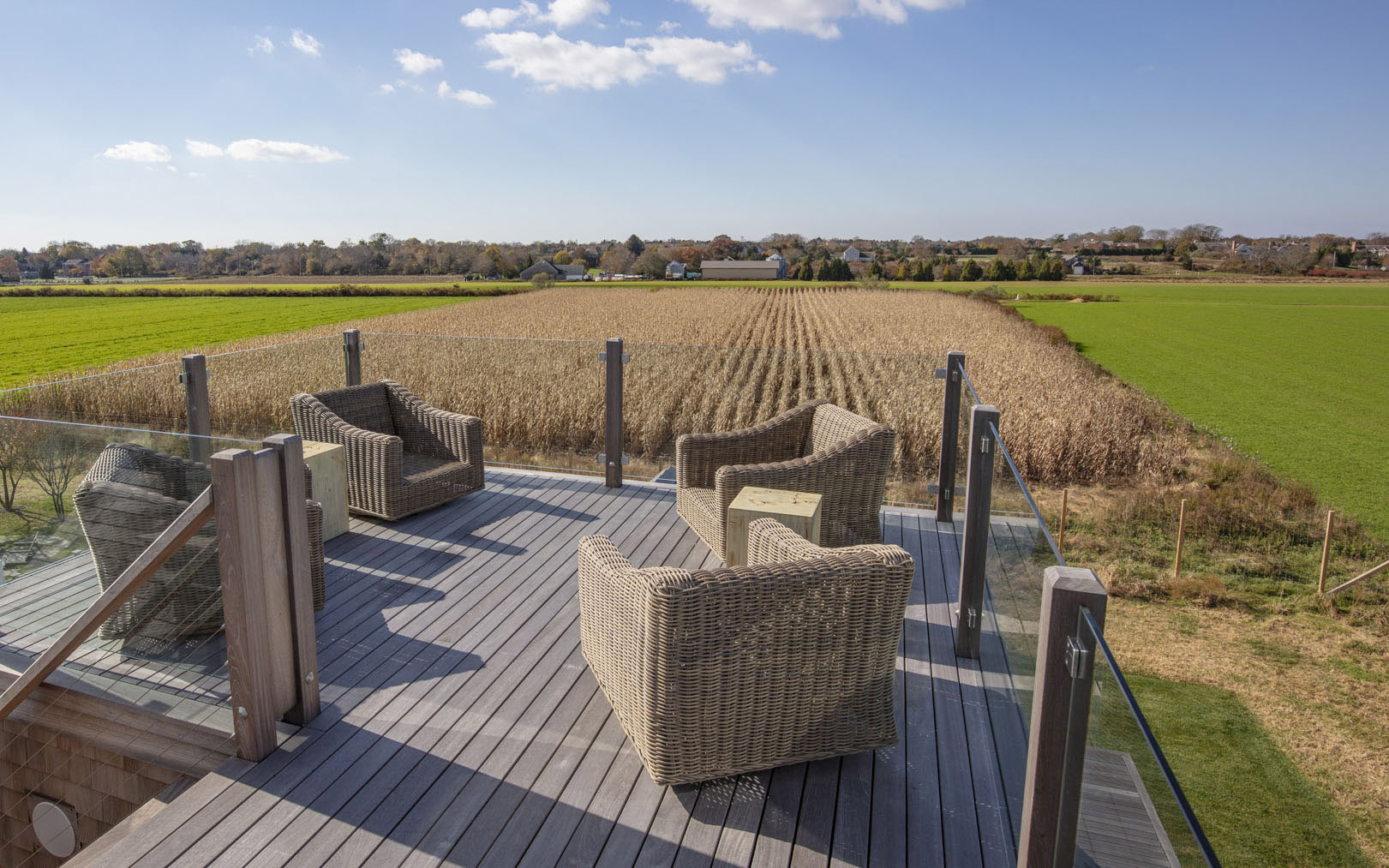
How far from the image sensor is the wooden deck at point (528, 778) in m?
2.31

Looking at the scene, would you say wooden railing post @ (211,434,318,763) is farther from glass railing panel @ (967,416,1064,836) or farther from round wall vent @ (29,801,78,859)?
glass railing panel @ (967,416,1064,836)

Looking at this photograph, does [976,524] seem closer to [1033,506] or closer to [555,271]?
[1033,506]

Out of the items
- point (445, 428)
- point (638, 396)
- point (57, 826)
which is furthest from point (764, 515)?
point (638, 396)

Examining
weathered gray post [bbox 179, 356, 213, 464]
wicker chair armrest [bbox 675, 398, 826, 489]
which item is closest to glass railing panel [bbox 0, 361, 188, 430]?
weathered gray post [bbox 179, 356, 213, 464]

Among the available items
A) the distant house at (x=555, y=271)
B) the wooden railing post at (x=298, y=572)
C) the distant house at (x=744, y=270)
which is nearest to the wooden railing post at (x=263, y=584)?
the wooden railing post at (x=298, y=572)

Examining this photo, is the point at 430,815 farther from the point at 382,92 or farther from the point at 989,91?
the point at 989,91

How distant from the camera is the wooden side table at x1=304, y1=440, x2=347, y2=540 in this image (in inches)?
186

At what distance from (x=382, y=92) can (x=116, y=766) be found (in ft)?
54.6

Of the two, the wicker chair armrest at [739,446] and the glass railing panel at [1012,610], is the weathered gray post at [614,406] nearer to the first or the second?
the wicker chair armrest at [739,446]

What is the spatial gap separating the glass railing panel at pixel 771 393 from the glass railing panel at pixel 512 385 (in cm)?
40

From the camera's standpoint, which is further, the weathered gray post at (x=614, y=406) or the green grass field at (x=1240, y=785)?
the weathered gray post at (x=614, y=406)

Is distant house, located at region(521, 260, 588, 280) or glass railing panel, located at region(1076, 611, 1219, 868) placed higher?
distant house, located at region(521, 260, 588, 280)

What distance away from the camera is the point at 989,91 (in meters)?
40.5

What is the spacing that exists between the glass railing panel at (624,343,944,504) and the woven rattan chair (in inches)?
147
